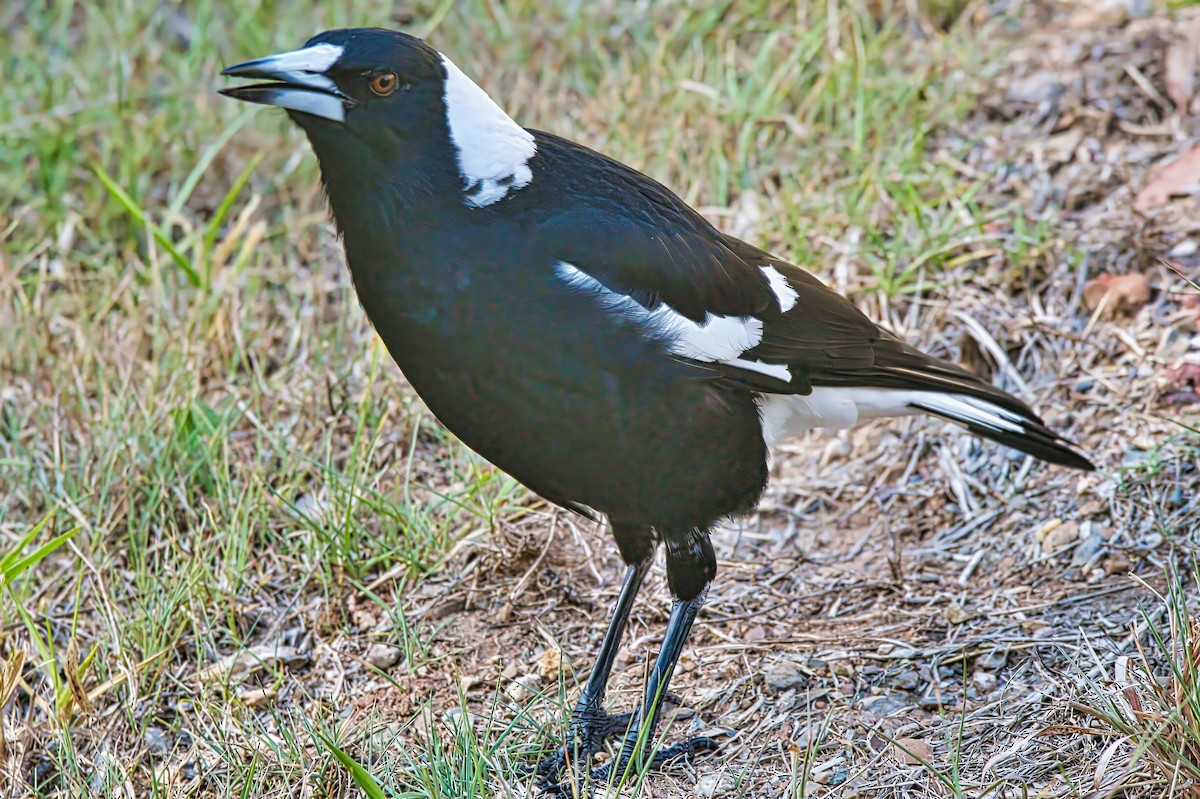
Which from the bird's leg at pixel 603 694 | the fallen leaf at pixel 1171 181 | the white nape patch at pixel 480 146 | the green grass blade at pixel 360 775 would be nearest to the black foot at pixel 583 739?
the bird's leg at pixel 603 694

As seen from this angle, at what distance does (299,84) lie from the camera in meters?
2.12

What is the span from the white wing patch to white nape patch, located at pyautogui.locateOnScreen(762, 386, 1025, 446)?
0.51 feet

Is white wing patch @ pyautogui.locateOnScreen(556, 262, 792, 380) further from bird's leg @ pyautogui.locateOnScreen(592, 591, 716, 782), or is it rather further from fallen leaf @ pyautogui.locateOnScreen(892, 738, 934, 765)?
fallen leaf @ pyautogui.locateOnScreen(892, 738, 934, 765)

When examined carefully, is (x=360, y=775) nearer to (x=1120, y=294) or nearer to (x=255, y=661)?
(x=255, y=661)

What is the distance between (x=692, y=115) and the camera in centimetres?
404

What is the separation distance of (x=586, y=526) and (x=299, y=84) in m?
1.32

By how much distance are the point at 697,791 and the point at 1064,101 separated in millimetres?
2530

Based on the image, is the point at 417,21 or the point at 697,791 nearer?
the point at 697,791

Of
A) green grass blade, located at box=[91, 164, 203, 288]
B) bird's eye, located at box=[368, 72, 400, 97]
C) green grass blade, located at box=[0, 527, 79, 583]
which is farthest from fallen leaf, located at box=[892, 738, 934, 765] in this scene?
green grass blade, located at box=[91, 164, 203, 288]

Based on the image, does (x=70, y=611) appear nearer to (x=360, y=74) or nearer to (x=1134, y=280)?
(x=360, y=74)

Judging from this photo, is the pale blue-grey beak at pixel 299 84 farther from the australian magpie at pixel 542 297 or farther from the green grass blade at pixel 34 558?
the green grass blade at pixel 34 558

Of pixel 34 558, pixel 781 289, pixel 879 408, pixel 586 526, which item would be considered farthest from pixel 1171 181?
pixel 34 558

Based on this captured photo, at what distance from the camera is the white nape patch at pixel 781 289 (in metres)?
2.62

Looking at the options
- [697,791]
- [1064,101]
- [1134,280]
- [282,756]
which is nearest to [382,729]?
[282,756]
